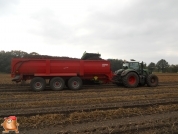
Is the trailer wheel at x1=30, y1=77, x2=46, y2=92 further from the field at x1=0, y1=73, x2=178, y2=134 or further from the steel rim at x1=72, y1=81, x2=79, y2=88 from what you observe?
the field at x1=0, y1=73, x2=178, y2=134

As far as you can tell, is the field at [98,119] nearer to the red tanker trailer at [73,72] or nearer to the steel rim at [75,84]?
the red tanker trailer at [73,72]

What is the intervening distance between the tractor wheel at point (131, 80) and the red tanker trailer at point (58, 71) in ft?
3.81

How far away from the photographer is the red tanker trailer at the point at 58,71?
12742 mm

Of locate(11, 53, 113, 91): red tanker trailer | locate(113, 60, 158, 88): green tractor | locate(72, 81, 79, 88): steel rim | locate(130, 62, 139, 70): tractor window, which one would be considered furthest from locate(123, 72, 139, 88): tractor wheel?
locate(72, 81, 79, 88): steel rim

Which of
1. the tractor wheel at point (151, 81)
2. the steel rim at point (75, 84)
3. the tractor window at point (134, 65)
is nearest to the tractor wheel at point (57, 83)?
the steel rim at point (75, 84)

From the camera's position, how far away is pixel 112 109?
25.0 feet

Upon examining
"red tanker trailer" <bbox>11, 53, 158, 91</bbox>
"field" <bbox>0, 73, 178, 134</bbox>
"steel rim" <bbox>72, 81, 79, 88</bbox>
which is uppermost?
"red tanker trailer" <bbox>11, 53, 158, 91</bbox>

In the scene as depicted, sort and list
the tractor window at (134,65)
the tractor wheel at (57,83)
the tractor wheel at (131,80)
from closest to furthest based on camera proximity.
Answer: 1. the tractor wheel at (57,83)
2. the tractor wheel at (131,80)
3. the tractor window at (134,65)

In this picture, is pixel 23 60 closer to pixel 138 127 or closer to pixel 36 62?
pixel 36 62

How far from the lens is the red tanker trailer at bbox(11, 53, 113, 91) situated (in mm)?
12742

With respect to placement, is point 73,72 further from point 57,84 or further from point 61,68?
point 57,84

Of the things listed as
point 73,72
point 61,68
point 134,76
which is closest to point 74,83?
point 73,72

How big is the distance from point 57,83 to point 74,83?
45.6 inches

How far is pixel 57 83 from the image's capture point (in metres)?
13.3
